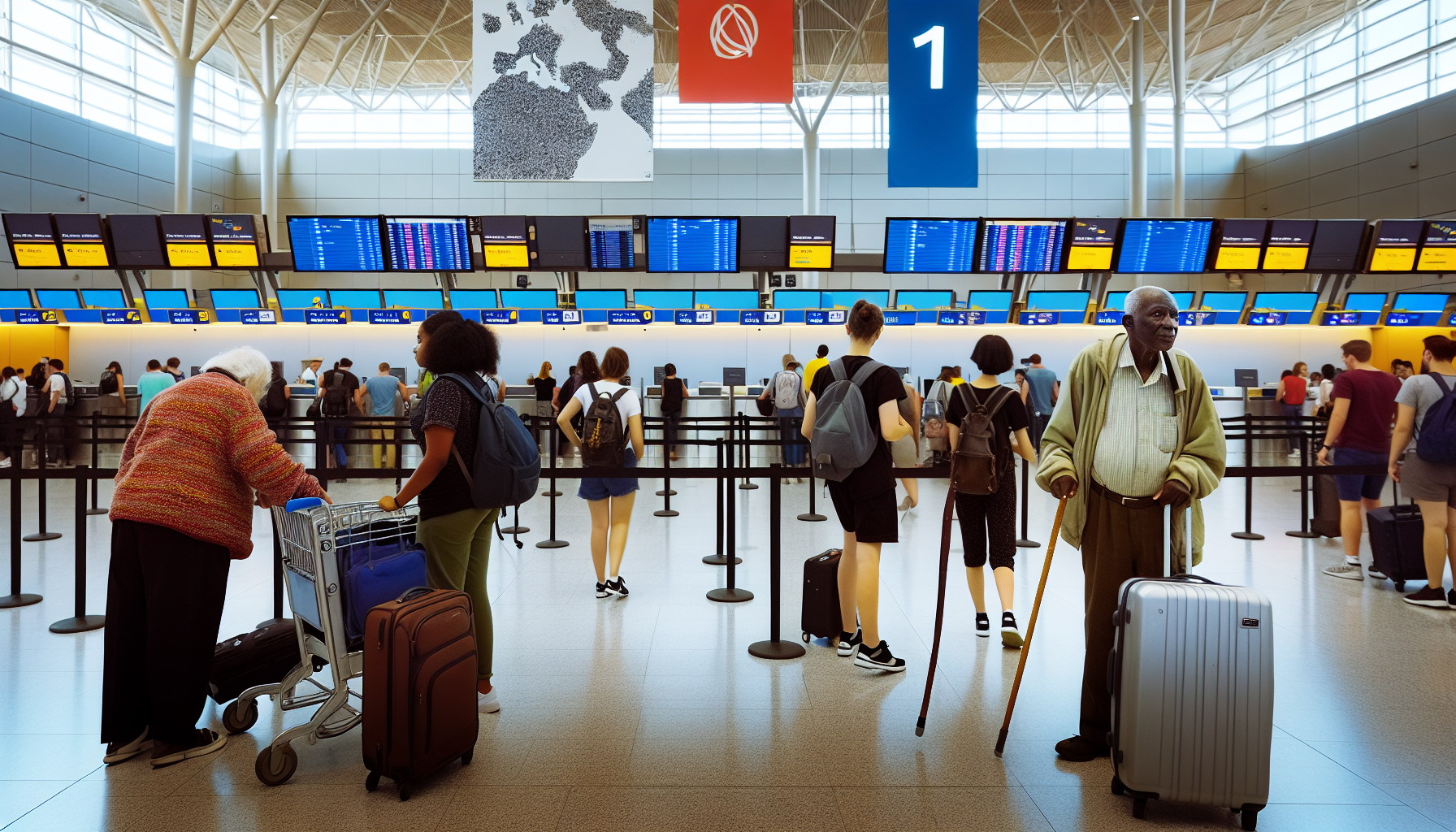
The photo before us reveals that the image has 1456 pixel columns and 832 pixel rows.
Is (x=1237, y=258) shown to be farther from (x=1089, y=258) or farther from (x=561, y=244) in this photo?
(x=561, y=244)

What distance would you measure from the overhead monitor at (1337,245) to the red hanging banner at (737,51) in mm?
8431

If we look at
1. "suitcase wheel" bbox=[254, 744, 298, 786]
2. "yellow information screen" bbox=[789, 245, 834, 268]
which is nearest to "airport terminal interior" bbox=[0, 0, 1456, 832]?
"suitcase wheel" bbox=[254, 744, 298, 786]

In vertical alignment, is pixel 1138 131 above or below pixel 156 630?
above

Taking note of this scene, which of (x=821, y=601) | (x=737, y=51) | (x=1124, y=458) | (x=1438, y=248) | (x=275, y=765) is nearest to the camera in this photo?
(x=275, y=765)

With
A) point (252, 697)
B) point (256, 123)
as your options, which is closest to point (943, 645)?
point (252, 697)

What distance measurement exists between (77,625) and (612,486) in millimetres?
2901

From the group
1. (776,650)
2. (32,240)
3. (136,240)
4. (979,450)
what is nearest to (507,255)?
(136,240)

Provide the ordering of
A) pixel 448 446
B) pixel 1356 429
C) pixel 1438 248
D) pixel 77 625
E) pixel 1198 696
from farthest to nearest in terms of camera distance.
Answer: pixel 1438 248 < pixel 1356 429 < pixel 77 625 < pixel 448 446 < pixel 1198 696

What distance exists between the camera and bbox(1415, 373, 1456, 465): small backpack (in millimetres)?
4715

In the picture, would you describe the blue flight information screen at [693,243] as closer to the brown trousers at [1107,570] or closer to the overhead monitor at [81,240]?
the overhead monitor at [81,240]

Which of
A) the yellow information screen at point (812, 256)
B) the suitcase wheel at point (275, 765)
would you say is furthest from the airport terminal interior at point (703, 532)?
the yellow information screen at point (812, 256)

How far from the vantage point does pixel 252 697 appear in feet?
10.5

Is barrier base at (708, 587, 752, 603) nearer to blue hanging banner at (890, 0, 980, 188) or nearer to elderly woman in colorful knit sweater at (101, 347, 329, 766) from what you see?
elderly woman in colorful knit sweater at (101, 347, 329, 766)

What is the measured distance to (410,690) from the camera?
2.62m
